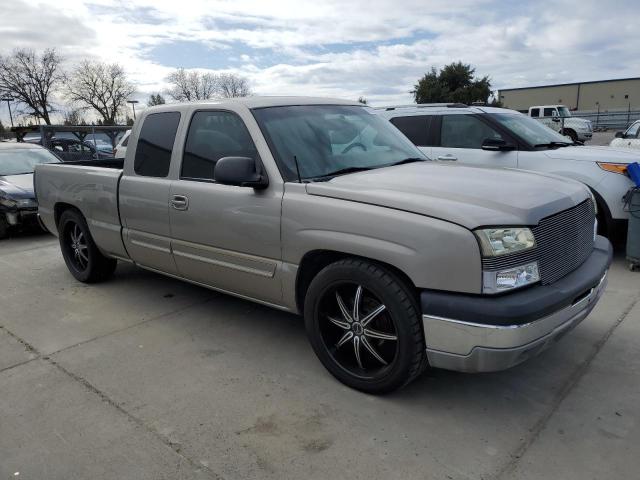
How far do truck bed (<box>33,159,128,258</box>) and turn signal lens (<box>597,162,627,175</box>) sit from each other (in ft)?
17.5

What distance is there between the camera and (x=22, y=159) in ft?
31.9

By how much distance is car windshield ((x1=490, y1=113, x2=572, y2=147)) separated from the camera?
6605 millimetres

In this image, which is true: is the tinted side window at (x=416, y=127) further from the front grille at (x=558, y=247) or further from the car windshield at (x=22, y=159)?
the car windshield at (x=22, y=159)

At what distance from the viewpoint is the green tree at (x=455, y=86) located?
188 ft

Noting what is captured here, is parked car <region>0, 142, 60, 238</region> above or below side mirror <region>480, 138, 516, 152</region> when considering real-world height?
below

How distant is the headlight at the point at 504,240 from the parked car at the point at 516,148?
9.41 ft

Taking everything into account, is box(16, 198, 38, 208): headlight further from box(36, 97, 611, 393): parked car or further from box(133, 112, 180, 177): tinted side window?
box(133, 112, 180, 177): tinted side window

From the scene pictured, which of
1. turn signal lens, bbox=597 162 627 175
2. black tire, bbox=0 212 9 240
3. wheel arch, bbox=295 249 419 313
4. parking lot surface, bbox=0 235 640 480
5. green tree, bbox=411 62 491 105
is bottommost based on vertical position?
parking lot surface, bbox=0 235 640 480

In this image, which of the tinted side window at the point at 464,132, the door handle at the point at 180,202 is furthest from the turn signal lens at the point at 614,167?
the door handle at the point at 180,202

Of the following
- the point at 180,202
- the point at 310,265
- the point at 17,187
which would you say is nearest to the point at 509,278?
the point at 310,265

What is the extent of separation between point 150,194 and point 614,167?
5.11 m

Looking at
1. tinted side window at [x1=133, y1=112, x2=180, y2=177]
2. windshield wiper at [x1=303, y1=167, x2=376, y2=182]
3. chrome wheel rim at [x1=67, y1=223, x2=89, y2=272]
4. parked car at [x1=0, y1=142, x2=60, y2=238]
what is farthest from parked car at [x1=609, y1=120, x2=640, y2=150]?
parked car at [x1=0, y1=142, x2=60, y2=238]

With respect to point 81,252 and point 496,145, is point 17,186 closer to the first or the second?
point 81,252

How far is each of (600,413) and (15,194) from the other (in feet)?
28.9
